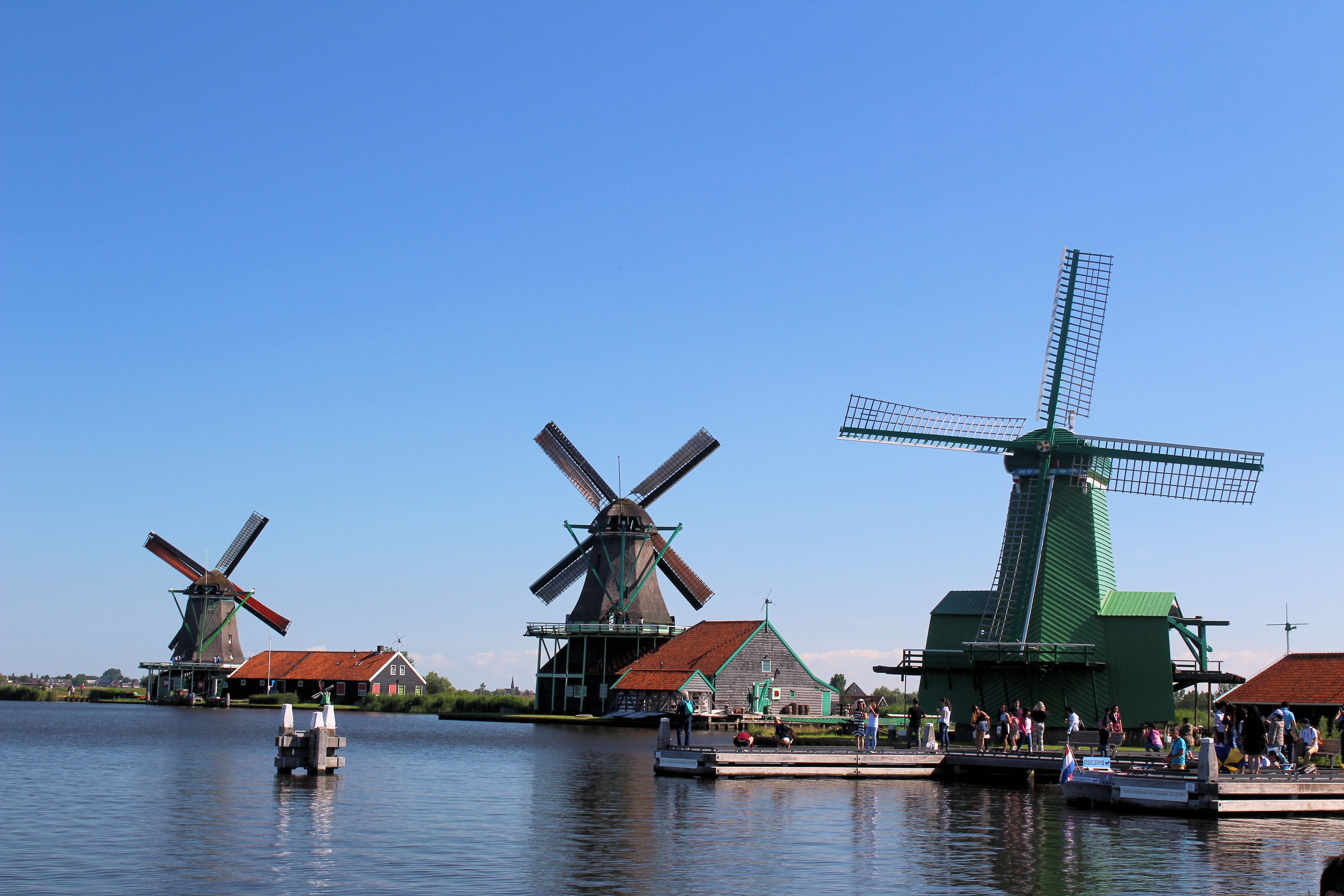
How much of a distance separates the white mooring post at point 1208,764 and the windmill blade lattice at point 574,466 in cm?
4629

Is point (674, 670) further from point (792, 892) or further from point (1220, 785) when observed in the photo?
point (792, 892)

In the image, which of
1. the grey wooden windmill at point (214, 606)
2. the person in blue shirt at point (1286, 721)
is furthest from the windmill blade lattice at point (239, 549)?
the person in blue shirt at point (1286, 721)

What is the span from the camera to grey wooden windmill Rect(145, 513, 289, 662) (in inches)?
3605

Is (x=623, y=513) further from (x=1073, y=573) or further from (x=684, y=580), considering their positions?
(x=1073, y=573)

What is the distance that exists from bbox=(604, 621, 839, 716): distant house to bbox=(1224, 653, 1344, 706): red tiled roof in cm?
2384

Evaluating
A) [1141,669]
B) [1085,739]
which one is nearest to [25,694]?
[1141,669]

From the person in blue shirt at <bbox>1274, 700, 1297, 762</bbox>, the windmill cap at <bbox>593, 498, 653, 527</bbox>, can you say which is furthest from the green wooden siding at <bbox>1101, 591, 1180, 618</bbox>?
the windmill cap at <bbox>593, 498, 653, 527</bbox>

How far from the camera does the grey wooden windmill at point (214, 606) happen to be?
300 feet

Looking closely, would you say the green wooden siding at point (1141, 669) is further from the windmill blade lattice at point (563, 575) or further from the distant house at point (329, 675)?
the distant house at point (329, 675)

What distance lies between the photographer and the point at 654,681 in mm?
63812

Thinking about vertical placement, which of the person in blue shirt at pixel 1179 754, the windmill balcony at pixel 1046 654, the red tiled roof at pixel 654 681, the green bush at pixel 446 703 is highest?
the windmill balcony at pixel 1046 654

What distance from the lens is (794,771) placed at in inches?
1264

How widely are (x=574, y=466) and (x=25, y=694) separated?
73.0 metres

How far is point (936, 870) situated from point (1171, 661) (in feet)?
80.5
